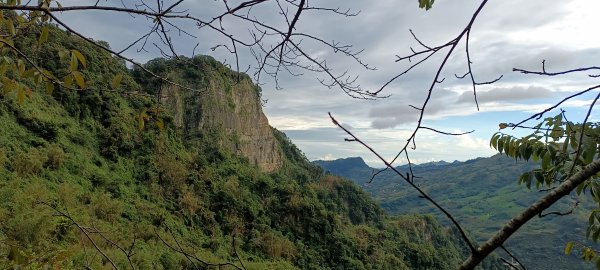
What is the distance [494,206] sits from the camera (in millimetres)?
89688

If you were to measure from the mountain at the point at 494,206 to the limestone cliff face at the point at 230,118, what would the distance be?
59.0 ft

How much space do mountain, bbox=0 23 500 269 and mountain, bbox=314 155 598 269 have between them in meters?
24.0

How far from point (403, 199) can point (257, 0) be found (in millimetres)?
102539

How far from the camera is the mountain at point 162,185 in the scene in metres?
13.0

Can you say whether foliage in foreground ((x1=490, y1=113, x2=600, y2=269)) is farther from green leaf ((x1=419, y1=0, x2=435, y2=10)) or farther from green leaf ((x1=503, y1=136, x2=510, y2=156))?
green leaf ((x1=419, y1=0, x2=435, y2=10))

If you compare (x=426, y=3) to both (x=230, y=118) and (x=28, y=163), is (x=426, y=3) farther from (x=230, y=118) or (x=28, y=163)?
A: (x=230, y=118)

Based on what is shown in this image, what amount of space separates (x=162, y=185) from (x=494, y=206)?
8479 centimetres

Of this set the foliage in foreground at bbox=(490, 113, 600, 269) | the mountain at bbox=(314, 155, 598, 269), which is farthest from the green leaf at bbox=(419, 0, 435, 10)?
the mountain at bbox=(314, 155, 598, 269)

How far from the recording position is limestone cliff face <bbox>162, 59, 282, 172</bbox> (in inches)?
1094

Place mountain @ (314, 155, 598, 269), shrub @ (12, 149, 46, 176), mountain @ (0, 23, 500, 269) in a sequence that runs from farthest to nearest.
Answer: mountain @ (314, 155, 598, 269) → shrub @ (12, 149, 46, 176) → mountain @ (0, 23, 500, 269)

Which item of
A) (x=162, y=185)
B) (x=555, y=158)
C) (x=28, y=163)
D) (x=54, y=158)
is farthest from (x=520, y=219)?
(x=162, y=185)

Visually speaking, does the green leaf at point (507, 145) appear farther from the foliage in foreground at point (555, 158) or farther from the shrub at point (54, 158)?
the shrub at point (54, 158)

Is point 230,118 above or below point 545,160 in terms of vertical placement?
above

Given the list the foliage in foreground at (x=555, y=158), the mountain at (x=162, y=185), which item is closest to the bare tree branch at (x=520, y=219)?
the foliage in foreground at (x=555, y=158)
